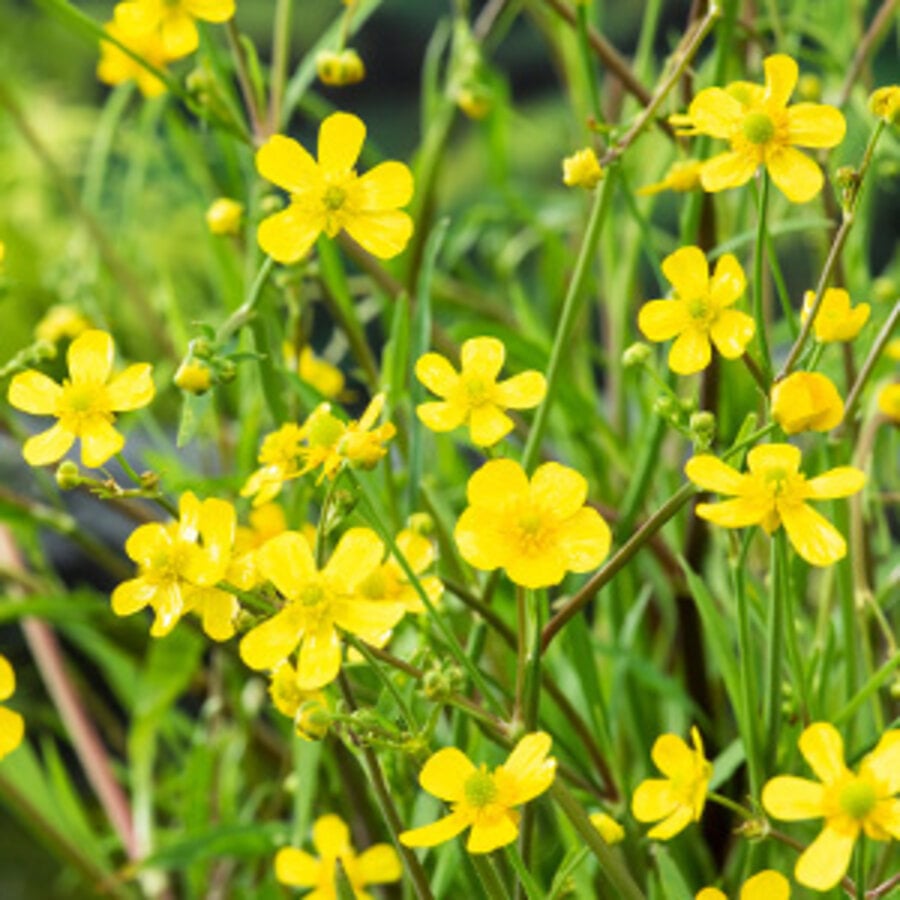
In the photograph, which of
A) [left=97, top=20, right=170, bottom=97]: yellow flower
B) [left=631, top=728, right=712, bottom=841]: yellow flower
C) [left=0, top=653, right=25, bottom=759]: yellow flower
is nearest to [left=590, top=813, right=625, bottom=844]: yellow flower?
[left=631, top=728, right=712, bottom=841]: yellow flower

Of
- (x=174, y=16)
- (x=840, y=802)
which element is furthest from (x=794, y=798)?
(x=174, y=16)

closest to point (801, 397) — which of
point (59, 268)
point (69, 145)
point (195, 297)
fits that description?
point (59, 268)

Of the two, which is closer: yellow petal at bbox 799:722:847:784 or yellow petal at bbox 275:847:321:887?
yellow petal at bbox 799:722:847:784

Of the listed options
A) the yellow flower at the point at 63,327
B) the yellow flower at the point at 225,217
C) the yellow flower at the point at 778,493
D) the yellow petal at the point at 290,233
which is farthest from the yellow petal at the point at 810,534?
the yellow flower at the point at 63,327

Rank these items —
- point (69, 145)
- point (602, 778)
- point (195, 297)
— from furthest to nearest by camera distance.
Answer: point (69, 145), point (195, 297), point (602, 778)

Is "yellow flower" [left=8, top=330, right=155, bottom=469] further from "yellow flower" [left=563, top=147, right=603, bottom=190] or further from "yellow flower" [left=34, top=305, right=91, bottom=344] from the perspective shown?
"yellow flower" [left=34, top=305, right=91, bottom=344]

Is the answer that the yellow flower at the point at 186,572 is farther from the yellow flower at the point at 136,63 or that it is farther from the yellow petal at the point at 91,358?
the yellow flower at the point at 136,63

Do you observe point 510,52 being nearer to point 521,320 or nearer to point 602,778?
point 521,320

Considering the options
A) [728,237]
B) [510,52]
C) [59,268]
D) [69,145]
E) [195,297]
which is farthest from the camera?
[510,52]
